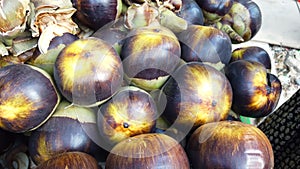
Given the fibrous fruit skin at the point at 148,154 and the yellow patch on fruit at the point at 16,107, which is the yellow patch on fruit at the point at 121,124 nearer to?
the fibrous fruit skin at the point at 148,154

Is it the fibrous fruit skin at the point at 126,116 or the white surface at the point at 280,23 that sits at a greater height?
the fibrous fruit skin at the point at 126,116

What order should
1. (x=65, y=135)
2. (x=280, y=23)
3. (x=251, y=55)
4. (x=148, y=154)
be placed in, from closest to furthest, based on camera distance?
(x=148, y=154)
(x=65, y=135)
(x=251, y=55)
(x=280, y=23)

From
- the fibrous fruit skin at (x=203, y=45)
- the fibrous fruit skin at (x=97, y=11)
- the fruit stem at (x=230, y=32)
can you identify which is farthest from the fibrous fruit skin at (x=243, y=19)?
the fibrous fruit skin at (x=97, y=11)

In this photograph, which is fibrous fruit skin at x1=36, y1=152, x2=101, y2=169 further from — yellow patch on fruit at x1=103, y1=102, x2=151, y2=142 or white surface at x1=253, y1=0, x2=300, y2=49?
white surface at x1=253, y1=0, x2=300, y2=49

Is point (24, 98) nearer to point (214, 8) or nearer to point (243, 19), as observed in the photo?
point (214, 8)

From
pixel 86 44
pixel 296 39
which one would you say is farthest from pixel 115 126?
pixel 296 39

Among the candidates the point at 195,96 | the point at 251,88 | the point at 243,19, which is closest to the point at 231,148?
the point at 195,96
